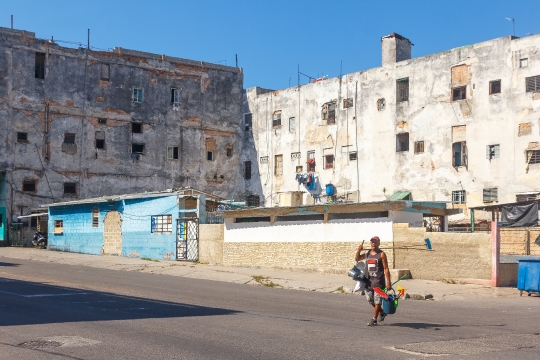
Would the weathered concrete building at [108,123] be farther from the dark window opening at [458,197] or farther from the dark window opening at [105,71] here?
the dark window opening at [458,197]

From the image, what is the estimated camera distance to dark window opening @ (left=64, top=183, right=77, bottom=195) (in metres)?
47.6

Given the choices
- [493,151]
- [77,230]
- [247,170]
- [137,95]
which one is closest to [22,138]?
[137,95]

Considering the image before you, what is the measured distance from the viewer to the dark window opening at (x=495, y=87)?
38.8m

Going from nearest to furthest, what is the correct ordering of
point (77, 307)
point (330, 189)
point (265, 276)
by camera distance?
1. point (77, 307)
2. point (265, 276)
3. point (330, 189)

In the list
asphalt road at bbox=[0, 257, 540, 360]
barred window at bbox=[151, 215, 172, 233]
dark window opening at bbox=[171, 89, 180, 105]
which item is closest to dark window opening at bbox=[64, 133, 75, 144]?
dark window opening at bbox=[171, 89, 180, 105]

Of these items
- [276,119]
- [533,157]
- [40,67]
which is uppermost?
[40,67]

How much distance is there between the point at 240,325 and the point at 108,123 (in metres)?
38.9

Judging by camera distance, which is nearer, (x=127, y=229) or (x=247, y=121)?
(x=127, y=229)

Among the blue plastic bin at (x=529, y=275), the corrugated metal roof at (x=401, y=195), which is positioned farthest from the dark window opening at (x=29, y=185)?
the blue plastic bin at (x=529, y=275)

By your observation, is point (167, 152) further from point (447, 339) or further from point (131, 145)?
point (447, 339)

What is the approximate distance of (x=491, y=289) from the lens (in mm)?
22109

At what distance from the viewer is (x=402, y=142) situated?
43625 millimetres

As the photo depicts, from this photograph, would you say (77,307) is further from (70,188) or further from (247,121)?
(247,121)

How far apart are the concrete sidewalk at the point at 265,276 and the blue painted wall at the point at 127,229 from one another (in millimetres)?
1232
